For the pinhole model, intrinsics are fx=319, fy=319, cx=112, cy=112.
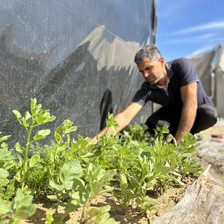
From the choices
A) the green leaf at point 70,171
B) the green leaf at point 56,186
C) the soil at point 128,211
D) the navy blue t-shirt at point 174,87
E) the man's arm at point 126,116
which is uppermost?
the navy blue t-shirt at point 174,87

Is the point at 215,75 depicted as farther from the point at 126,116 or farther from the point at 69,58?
the point at 69,58

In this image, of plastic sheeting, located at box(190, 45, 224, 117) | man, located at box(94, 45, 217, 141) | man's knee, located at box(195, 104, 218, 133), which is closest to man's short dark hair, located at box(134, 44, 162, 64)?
man, located at box(94, 45, 217, 141)

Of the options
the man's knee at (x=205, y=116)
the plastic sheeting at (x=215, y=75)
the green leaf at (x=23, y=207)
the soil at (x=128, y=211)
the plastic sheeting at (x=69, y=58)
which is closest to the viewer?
the green leaf at (x=23, y=207)

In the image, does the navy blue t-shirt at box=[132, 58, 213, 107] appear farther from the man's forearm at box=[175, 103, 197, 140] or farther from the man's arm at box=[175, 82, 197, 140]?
the man's forearm at box=[175, 103, 197, 140]

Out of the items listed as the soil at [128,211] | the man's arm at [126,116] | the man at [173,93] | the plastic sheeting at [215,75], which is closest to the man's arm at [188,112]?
the man at [173,93]

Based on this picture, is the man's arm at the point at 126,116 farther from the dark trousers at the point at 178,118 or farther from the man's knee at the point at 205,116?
the man's knee at the point at 205,116

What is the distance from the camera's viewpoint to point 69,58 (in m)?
1.96

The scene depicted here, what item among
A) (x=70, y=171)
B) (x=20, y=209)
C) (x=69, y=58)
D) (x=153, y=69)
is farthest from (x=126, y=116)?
(x=20, y=209)

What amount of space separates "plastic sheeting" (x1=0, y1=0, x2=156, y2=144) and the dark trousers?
0.34 metres

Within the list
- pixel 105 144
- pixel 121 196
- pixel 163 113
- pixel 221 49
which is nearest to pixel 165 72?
pixel 163 113

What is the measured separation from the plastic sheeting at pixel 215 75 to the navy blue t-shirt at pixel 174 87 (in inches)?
228

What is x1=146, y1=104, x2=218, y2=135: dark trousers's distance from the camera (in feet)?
8.73

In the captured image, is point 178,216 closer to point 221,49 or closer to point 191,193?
point 191,193

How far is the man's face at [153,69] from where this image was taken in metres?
2.53
